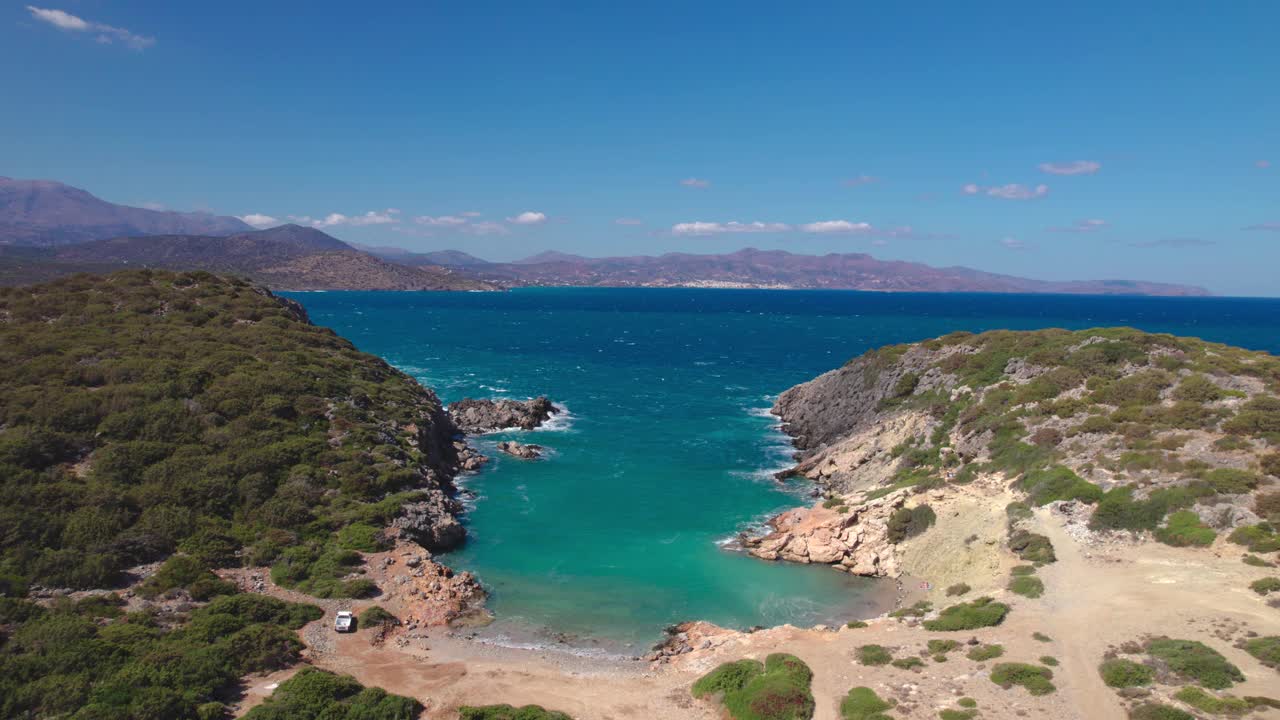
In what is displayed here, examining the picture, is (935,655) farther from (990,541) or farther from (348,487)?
(348,487)

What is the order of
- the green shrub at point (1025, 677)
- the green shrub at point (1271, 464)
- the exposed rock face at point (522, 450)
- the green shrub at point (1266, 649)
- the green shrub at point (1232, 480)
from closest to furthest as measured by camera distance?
the green shrub at point (1266, 649), the green shrub at point (1025, 677), the green shrub at point (1232, 480), the green shrub at point (1271, 464), the exposed rock face at point (522, 450)

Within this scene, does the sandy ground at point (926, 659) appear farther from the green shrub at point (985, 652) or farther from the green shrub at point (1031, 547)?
the green shrub at point (1031, 547)

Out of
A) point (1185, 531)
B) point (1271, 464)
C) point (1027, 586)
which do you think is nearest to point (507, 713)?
point (1027, 586)

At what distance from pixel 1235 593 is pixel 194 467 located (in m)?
55.4

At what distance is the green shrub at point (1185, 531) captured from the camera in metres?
33.1

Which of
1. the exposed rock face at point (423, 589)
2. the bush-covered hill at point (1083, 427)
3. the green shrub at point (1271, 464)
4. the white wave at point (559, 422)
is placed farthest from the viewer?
the white wave at point (559, 422)

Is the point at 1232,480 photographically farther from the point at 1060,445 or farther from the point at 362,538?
the point at 362,538

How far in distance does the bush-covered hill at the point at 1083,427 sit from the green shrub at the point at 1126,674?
13.3m

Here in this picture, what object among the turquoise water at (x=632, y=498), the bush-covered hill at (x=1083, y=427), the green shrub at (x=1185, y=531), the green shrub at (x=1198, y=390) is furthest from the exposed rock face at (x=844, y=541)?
the green shrub at (x=1198, y=390)

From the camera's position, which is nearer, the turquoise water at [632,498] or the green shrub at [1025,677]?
the green shrub at [1025,677]

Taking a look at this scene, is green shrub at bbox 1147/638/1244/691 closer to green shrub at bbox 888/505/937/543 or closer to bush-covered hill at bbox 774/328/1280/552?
bush-covered hill at bbox 774/328/1280/552

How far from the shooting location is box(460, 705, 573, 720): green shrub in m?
24.1

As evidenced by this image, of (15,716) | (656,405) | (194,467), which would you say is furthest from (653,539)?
(656,405)

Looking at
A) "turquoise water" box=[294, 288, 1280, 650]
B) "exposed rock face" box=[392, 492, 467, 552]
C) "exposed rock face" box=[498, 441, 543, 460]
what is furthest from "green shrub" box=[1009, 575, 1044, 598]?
"exposed rock face" box=[498, 441, 543, 460]
